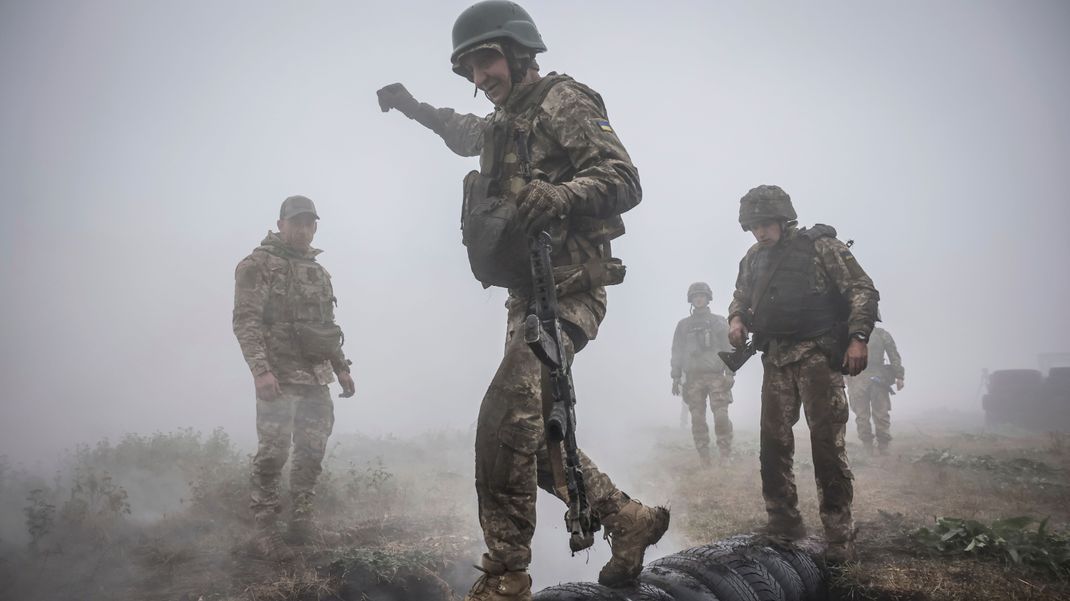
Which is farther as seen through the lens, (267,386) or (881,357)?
(881,357)

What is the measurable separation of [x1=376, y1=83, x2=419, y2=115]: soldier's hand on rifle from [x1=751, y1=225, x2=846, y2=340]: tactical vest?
12.1 feet

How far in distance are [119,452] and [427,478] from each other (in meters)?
4.58

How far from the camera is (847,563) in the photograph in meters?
3.48

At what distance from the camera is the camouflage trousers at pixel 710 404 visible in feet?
34.1

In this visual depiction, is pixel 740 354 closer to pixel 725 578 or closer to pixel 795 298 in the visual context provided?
pixel 795 298

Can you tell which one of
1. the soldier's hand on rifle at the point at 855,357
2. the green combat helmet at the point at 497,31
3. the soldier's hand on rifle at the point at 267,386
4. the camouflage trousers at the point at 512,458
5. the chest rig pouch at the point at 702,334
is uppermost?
the green combat helmet at the point at 497,31

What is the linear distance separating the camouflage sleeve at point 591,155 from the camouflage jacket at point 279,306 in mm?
4102

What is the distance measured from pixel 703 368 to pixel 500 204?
9.68 metres

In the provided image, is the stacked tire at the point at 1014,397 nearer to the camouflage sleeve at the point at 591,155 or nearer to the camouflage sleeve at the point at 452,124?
the camouflage sleeve at the point at 452,124

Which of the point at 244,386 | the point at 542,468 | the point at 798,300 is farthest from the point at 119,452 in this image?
the point at 244,386

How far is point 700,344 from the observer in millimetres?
11422

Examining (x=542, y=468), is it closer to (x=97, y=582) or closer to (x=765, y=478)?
(x=765, y=478)

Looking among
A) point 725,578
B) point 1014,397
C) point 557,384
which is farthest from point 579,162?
point 1014,397

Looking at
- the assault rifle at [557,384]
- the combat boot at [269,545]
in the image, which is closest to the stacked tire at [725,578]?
the assault rifle at [557,384]
